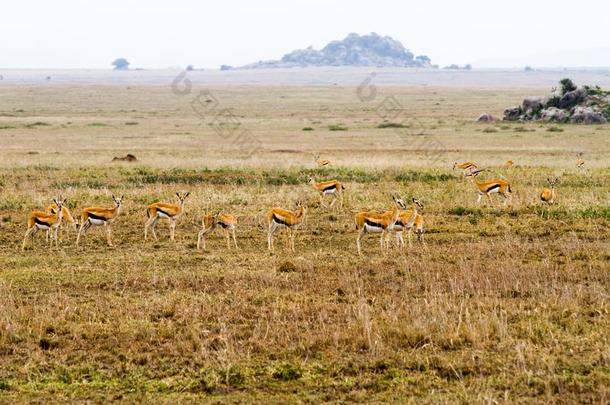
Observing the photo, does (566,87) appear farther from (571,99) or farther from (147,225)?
(147,225)

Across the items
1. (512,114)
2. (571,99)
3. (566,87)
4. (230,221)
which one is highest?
(566,87)

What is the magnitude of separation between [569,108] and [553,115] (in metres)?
1.69

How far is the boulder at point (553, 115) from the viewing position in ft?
177

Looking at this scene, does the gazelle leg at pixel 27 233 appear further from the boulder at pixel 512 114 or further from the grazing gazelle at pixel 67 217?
the boulder at pixel 512 114

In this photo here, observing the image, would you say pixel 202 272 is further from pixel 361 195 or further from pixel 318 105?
pixel 318 105

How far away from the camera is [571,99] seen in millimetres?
56188

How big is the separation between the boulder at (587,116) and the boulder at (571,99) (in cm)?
213

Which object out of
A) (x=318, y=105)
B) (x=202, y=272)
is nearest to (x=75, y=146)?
(x=202, y=272)

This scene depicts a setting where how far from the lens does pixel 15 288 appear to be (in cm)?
1155

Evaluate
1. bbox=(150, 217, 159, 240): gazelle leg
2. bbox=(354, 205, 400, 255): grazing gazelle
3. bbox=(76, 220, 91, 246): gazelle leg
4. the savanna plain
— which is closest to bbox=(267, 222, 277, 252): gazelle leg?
the savanna plain

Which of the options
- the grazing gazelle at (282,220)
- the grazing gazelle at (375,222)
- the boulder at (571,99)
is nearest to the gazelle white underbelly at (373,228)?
the grazing gazelle at (375,222)

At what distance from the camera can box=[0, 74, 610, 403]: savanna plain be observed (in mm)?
7836

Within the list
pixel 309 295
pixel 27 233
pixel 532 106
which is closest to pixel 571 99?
pixel 532 106

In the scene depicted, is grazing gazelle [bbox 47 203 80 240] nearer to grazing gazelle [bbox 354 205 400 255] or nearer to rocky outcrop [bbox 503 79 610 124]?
grazing gazelle [bbox 354 205 400 255]
